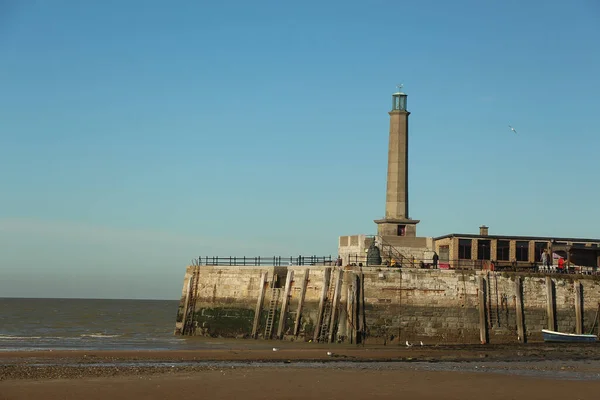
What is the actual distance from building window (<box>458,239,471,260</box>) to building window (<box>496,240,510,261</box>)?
193cm

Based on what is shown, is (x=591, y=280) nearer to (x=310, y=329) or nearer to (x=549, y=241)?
(x=549, y=241)

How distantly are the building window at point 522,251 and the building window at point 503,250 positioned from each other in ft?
1.73

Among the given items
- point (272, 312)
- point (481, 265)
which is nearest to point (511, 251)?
point (481, 265)

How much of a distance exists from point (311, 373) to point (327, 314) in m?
13.9

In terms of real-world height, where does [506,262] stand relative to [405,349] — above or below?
above

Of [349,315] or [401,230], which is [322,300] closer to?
[349,315]

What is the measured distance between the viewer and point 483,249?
54.8m

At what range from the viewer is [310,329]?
156ft

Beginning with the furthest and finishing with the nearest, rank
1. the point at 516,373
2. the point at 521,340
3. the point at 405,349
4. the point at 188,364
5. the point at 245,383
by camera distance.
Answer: the point at 521,340 → the point at 405,349 → the point at 188,364 → the point at 516,373 → the point at 245,383

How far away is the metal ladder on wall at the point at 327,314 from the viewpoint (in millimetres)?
46716

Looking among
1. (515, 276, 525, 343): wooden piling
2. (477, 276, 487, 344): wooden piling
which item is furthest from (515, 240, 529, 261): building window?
(477, 276, 487, 344): wooden piling

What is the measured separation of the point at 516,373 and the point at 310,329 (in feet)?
50.7

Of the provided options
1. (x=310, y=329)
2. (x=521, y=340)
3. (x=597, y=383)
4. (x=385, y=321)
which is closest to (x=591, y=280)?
(x=521, y=340)

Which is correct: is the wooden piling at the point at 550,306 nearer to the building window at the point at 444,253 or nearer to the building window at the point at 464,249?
the building window at the point at 464,249
